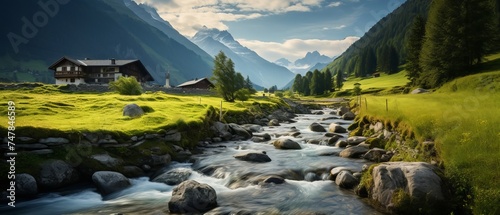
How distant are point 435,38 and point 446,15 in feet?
13.3

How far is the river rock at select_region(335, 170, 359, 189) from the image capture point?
15.8 m

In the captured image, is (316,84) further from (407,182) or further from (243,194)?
(407,182)

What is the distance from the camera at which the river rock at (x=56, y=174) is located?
16.0m

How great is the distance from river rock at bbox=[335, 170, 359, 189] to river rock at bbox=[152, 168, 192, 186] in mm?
9039

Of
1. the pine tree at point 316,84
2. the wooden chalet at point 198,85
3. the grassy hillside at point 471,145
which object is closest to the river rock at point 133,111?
the grassy hillside at point 471,145

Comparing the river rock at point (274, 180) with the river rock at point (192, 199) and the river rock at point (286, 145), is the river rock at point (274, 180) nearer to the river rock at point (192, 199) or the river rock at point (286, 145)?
the river rock at point (192, 199)

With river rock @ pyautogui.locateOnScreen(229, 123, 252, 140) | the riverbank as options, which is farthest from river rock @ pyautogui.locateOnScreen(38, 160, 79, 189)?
river rock @ pyautogui.locateOnScreen(229, 123, 252, 140)

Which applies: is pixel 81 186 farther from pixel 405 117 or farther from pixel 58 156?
pixel 405 117

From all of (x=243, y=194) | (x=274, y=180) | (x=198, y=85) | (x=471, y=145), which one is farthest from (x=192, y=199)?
(x=198, y=85)

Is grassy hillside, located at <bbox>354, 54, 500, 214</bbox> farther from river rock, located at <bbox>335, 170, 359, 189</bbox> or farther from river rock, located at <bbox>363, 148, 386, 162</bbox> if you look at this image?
river rock, located at <bbox>335, 170, 359, 189</bbox>

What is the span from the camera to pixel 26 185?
15.1 metres

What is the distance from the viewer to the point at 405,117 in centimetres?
2144

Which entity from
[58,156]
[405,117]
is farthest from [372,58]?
[58,156]

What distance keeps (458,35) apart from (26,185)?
189ft
